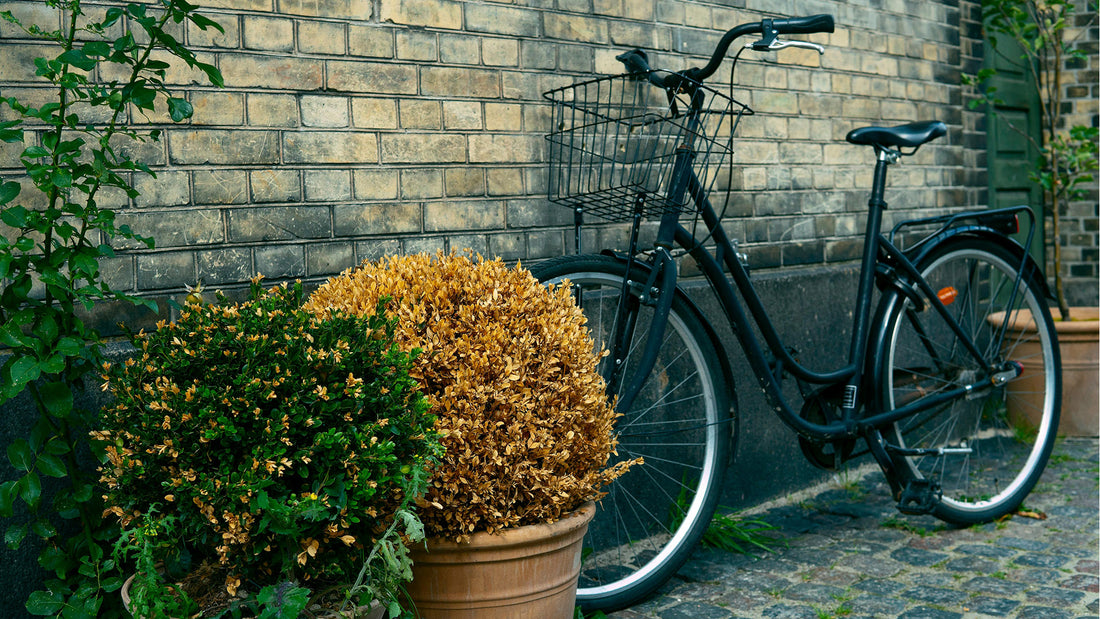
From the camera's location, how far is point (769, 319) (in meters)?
3.30

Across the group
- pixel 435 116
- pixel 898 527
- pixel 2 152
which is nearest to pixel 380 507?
pixel 2 152

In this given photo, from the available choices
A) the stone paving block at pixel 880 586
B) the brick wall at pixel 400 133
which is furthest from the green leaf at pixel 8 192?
the stone paving block at pixel 880 586

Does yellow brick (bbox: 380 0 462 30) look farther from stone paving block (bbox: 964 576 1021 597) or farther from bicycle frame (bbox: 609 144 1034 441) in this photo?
stone paving block (bbox: 964 576 1021 597)

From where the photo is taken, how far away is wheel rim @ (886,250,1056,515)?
363 cm

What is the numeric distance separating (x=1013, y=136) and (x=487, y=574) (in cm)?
492

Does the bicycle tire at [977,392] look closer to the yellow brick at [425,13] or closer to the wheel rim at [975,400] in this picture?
the wheel rim at [975,400]

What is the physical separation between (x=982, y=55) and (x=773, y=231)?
205cm

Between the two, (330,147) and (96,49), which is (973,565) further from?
(96,49)

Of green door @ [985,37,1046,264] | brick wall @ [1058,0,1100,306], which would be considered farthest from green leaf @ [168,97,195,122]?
brick wall @ [1058,0,1100,306]

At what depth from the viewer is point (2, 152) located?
90.6 inches

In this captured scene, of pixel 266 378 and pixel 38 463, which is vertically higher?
pixel 266 378

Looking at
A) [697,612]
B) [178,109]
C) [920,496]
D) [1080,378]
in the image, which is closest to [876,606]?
[697,612]

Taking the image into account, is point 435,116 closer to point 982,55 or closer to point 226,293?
point 226,293

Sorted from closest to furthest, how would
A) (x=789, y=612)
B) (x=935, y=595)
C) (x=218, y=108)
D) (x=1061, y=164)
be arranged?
1. (x=218, y=108)
2. (x=789, y=612)
3. (x=935, y=595)
4. (x=1061, y=164)
